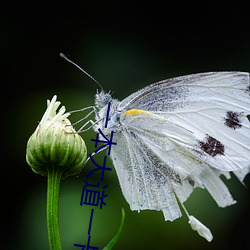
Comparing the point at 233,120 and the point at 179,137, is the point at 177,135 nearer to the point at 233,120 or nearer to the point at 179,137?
the point at 179,137

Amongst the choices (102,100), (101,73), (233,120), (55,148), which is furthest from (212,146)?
(101,73)

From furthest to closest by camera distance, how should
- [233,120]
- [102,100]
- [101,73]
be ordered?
[101,73], [233,120], [102,100]

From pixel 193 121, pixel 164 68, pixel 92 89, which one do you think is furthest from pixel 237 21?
pixel 193 121

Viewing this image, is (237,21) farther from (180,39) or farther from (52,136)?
(52,136)

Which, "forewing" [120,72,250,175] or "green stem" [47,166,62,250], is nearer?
"green stem" [47,166,62,250]

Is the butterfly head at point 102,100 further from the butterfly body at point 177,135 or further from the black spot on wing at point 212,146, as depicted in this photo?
the black spot on wing at point 212,146

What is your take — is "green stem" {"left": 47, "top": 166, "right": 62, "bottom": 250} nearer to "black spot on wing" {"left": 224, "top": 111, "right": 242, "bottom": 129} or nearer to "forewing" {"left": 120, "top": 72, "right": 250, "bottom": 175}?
"forewing" {"left": 120, "top": 72, "right": 250, "bottom": 175}

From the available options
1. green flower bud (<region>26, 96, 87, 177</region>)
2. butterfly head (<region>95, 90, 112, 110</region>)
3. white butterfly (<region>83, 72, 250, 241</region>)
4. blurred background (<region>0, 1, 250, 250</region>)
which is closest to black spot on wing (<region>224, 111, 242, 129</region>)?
white butterfly (<region>83, 72, 250, 241</region>)
